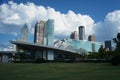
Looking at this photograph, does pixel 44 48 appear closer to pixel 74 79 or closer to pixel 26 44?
pixel 26 44

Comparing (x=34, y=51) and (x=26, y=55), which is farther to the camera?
(x=26, y=55)

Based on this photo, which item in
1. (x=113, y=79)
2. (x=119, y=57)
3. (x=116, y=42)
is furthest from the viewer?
(x=116, y=42)

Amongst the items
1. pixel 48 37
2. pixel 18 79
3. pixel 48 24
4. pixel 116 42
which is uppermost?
pixel 48 24

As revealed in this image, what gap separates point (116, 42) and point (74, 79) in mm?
42462

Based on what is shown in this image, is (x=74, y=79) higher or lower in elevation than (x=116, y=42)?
lower

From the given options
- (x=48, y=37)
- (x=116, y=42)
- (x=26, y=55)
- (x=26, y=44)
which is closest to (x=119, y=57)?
(x=116, y=42)

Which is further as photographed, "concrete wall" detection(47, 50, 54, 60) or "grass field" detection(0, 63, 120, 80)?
"concrete wall" detection(47, 50, 54, 60)

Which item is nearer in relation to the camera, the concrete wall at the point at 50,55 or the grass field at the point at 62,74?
the grass field at the point at 62,74

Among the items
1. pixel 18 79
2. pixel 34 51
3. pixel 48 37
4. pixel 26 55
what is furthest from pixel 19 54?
pixel 18 79

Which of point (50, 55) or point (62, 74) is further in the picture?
point (50, 55)

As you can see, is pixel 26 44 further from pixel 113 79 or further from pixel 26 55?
pixel 113 79

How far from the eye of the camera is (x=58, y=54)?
124750 mm

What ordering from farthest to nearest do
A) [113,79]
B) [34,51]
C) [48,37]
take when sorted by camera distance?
1. [48,37]
2. [34,51]
3. [113,79]

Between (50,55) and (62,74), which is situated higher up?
(50,55)
